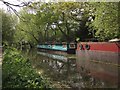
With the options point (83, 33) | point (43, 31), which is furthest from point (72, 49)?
point (43, 31)

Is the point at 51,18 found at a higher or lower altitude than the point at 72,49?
higher

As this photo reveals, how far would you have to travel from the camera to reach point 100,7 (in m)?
20.8

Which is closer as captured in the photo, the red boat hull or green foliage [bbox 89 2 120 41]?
green foliage [bbox 89 2 120 41]

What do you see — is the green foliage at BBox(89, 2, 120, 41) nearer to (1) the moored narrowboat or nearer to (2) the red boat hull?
(2) the red boat hull

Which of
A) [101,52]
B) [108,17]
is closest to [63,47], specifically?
[101,52]

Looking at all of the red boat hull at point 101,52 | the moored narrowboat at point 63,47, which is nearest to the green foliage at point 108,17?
the red boat hull at point 101,52

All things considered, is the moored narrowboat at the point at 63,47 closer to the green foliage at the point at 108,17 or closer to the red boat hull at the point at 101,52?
the red boat hull at the point at 101,52

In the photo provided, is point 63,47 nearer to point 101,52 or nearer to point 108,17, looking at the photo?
point 101,52

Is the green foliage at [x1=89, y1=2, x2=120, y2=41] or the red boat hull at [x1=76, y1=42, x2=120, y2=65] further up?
the green foliage at [x1=89, y1=2, x2=120, y2=41]

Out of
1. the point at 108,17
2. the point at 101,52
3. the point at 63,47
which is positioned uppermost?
the point at 108,17

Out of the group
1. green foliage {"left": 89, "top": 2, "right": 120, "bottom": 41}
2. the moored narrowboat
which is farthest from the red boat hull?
the moored narrowboat

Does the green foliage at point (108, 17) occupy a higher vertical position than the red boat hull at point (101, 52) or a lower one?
higher

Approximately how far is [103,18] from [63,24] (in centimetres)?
2690

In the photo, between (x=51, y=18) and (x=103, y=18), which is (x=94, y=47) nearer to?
(x=103, y=18)
